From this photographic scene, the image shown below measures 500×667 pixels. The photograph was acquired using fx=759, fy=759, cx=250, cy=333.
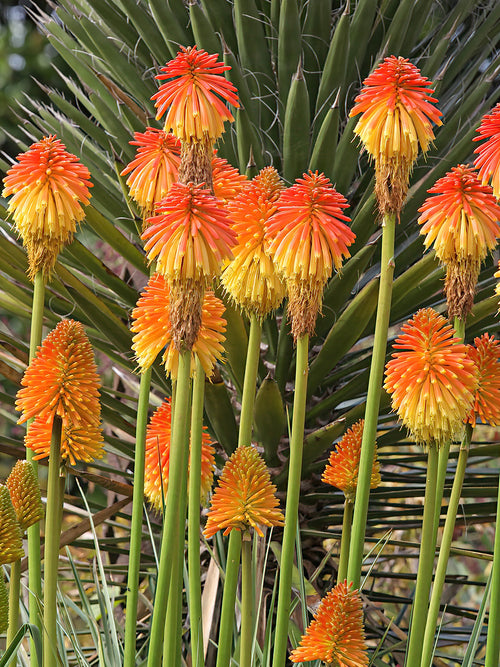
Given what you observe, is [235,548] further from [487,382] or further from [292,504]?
[487,382]

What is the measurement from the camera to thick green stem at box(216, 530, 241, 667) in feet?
2.83

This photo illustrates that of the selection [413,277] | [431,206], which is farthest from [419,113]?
[413,277]

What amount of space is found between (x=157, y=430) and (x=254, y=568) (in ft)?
0.85

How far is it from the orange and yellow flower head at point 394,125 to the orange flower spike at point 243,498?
334 millimetres

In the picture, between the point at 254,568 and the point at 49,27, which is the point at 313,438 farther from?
the point at 49,27

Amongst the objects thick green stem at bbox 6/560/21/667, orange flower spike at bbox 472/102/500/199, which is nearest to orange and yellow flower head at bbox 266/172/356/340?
orange flower spike at bbox 472/102/500/199

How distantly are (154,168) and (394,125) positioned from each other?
34cm

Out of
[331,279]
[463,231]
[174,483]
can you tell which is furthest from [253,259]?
[331,279]

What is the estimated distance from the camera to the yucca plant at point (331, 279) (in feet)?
5.72

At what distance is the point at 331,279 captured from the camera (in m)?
1.82

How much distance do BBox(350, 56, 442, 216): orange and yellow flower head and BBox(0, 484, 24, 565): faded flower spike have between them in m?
0.51

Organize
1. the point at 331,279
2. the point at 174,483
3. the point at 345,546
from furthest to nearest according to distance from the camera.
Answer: the point at 331,279
the point at 345,546
the point at 174,483

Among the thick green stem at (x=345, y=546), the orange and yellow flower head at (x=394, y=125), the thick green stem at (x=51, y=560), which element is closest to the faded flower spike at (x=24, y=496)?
the thick green stem at (x=51, y=560)

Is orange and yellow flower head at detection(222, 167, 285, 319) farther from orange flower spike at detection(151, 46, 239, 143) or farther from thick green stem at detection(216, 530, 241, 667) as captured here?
thick green stem at detection(216, 530, 241, 667)
